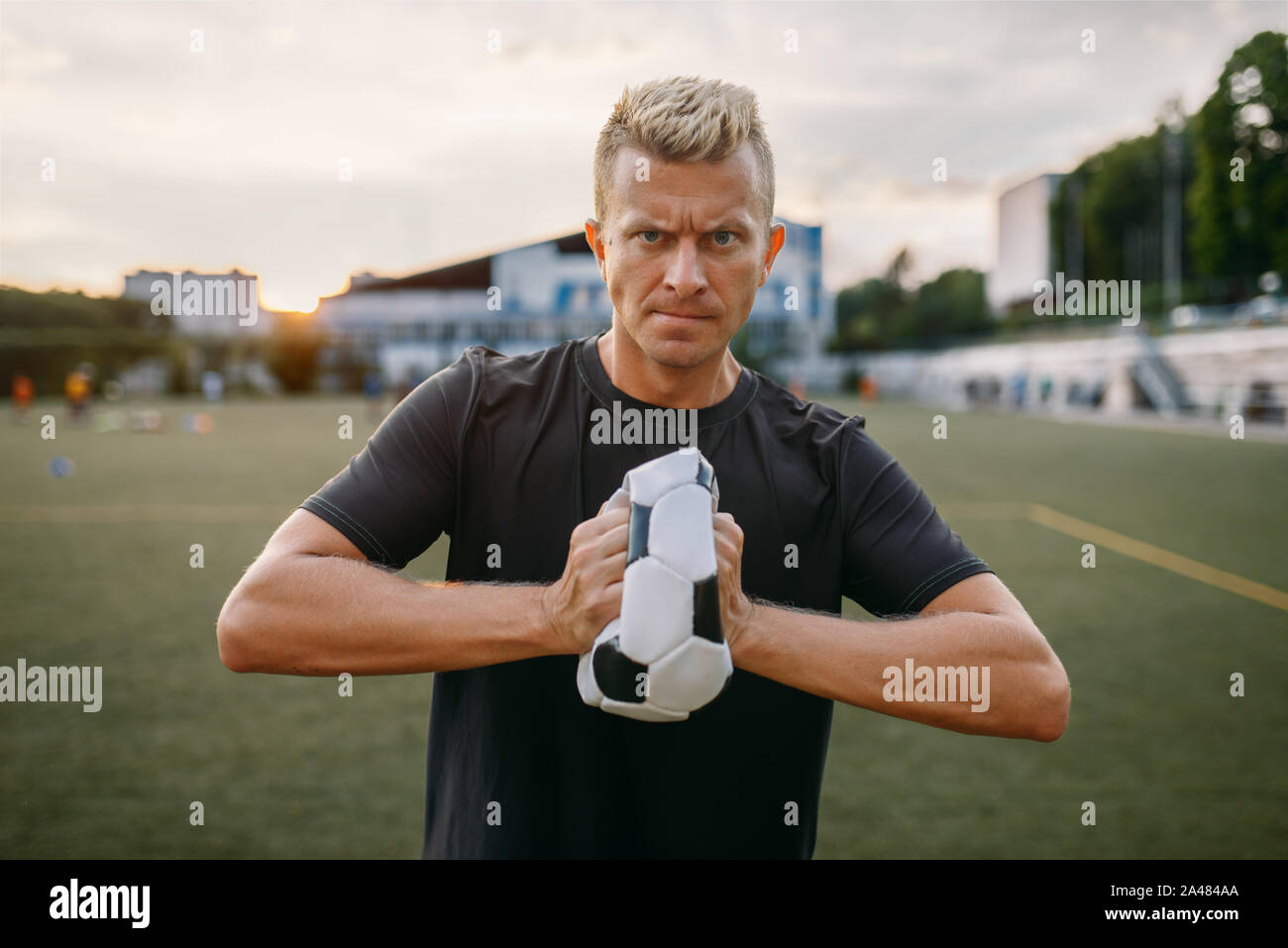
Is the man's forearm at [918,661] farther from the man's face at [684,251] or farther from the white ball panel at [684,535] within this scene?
the man's face at [684,251]

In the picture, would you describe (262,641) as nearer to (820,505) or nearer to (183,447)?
(820,505)

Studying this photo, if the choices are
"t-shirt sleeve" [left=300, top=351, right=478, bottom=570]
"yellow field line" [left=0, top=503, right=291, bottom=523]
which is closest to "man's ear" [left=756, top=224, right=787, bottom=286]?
"t-shirt sleeve" [left=300, top=351, right=478, bottom=570]

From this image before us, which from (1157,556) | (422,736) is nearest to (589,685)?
(422,736)

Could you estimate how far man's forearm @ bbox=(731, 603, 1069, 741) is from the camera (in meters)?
1.81

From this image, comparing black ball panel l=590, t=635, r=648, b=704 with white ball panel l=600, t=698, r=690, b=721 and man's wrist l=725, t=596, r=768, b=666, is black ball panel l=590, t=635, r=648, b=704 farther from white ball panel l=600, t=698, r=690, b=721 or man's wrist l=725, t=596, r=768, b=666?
man's wrist l=725, t=596, r=768, b=666

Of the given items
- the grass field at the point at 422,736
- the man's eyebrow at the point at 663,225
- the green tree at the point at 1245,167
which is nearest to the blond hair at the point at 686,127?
the man's eyebrow at the point at 663,225

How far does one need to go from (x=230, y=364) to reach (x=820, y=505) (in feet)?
189

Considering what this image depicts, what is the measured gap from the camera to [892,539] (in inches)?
83.7

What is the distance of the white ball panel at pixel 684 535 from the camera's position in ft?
5.03

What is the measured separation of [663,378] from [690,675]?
2.63ft

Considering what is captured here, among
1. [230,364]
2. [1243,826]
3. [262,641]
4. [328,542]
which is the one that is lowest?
[1243,826]

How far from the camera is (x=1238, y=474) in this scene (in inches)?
690
